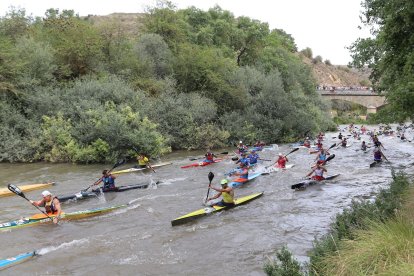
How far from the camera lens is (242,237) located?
10.9m

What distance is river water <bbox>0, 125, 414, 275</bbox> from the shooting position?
30.0 ft

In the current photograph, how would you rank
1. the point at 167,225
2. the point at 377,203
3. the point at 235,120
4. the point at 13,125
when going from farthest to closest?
the point at 235,120, the point at 13,125, the point at 167,225, the point at 377,203

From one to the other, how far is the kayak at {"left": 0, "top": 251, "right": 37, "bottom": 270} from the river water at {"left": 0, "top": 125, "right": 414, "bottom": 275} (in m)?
0.16

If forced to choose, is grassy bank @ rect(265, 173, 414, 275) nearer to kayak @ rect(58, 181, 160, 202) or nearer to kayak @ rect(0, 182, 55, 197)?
kayak @ rect(58, 181, 160, 202)

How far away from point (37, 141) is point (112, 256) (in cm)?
1798

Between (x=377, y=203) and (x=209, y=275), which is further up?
(x=377, y=203)

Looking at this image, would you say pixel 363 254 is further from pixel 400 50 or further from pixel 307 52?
pixel 307 52

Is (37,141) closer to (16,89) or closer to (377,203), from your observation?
(16,89)

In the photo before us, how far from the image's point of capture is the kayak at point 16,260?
29.6 ft

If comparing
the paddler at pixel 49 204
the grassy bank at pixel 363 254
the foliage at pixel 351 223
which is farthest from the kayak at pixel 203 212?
the grassy bank at pixel 363 254

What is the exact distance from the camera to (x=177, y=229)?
1169 centimetres

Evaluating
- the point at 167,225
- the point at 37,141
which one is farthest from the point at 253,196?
the point at 37,141

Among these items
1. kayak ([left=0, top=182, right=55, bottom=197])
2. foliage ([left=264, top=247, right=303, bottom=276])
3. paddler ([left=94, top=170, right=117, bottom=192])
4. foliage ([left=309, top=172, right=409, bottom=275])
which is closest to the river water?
kayak ([left=0, top=182, right=55, bottom=197])

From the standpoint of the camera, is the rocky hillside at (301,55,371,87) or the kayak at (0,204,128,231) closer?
the kayak at (0,204,128,231)
